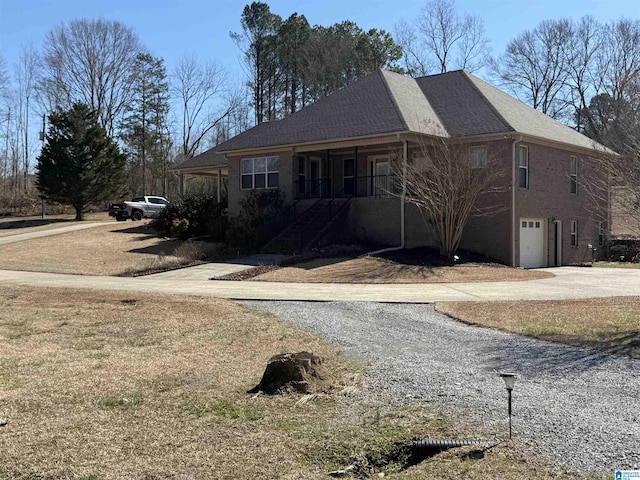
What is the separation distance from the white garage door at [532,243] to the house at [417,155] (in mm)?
43

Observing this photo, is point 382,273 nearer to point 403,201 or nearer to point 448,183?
point 448,183

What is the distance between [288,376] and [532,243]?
839 inches

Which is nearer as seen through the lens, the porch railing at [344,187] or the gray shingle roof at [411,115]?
the gray shingle roof at [411,115]

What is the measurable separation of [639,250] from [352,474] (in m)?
29.5

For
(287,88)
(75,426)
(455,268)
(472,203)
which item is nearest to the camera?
(75,426)

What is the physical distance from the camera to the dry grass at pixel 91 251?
23547 mm

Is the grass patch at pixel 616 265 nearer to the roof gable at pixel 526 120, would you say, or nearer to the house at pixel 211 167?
the roof gable at pixel 526 120

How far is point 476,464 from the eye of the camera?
4578 mm

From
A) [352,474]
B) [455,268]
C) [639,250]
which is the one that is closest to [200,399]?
[352,474]

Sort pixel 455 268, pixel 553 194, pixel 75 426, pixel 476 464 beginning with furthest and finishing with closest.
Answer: pixel 553 194
pixel 455 268
pixel 75 426
pixel 476 464

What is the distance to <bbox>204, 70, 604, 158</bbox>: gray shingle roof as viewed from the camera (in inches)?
974

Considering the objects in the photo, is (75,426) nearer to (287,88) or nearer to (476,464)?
(476,464)

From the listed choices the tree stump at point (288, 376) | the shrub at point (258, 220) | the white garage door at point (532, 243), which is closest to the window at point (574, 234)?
the white garage door at point (532, 243)

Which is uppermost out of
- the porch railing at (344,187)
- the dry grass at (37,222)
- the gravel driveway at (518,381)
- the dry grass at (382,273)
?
the porch railing at (344,187)
